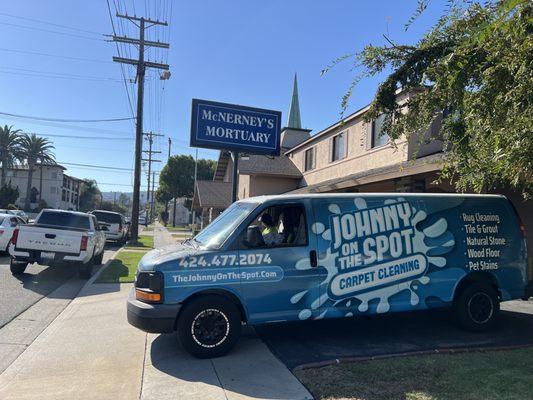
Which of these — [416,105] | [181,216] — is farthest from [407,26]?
[181,216]

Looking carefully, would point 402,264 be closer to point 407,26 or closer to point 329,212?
point 329,212

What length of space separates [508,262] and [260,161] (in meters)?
21.6

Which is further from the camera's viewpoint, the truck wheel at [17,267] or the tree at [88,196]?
the tree at [88,196]

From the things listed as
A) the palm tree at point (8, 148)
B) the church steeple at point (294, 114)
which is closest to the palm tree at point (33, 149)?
the palm tree at point (8, 148)

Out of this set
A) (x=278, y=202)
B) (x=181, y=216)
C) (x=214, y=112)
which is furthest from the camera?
(x=181, y=216)

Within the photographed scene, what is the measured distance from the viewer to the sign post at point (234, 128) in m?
11.9

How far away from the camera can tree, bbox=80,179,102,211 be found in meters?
115

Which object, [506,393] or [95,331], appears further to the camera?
[95,331]

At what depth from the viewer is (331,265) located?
6.15 m

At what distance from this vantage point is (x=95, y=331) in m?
7.07

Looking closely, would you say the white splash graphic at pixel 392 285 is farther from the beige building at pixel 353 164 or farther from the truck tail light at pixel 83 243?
the truck tail light at pixel 83 243

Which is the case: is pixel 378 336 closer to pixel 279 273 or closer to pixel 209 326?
pixel 279 273

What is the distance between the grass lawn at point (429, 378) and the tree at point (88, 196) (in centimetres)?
11512

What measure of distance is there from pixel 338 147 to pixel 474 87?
1613 cm
